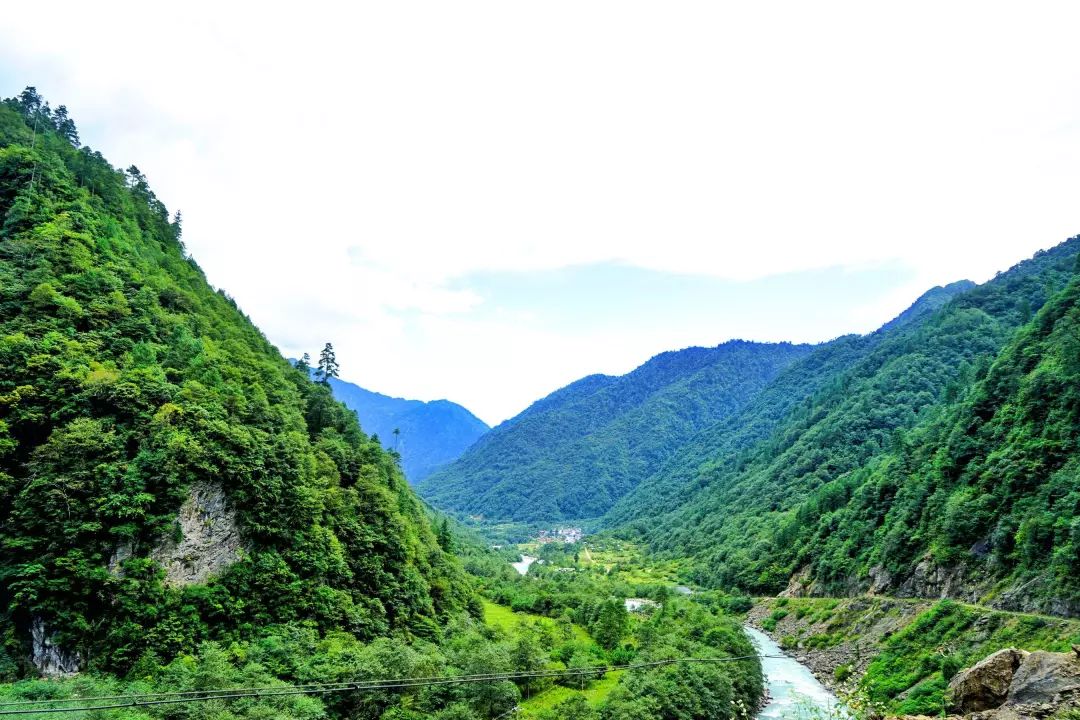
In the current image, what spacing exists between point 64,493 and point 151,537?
6.77 meters

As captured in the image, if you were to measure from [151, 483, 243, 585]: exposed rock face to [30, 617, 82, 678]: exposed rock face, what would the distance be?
735cm

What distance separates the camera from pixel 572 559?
19150 centimetres

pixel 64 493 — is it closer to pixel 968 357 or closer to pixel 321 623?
pixel 321 623

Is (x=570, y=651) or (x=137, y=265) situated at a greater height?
(x=137, y=265)

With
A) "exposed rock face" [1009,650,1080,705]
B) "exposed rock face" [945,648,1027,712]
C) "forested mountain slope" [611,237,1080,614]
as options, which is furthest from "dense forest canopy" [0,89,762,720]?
"forested mountain slope" [611,237,1080,614]

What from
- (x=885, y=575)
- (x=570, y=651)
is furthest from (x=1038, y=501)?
(x=570, y=651)

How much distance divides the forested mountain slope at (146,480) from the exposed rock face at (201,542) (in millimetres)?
131

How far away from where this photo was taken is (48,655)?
3825cm

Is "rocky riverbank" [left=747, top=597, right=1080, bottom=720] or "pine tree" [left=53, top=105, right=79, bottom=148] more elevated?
"pine tree" [left=53, top=105, right=79, bottom=148]

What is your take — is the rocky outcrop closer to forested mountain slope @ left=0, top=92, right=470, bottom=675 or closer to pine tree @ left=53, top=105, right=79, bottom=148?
forested mountain slope @ left=0, top=92, right=470, bottom=675

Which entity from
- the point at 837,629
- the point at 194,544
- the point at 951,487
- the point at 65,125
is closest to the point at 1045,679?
the point at 194,544

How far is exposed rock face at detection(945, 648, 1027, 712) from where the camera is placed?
1997 cm

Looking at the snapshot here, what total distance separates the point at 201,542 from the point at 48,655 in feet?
38.2

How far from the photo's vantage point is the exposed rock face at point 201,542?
150 feet
